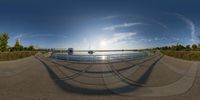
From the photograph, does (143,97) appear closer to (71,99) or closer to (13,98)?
(71,99)

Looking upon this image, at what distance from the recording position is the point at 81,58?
760 inches

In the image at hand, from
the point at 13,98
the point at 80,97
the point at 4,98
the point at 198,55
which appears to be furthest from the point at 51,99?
the point at 198,55

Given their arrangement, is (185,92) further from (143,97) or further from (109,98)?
(109,98)

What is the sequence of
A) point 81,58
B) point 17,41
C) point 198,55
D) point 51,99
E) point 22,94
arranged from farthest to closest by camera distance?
point 17,41 < point 198,55 < point 81,58 < point 22,94 < point 51,99

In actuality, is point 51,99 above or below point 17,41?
below

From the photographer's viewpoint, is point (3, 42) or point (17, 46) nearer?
point (3, 42)

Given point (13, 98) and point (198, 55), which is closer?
point (13, 98)

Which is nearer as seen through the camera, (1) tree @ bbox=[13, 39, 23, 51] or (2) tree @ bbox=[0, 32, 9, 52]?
(2) tree @ bbox=[0, 32, 9, 52]

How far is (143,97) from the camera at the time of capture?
5.32 metres

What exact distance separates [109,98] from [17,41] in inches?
2523

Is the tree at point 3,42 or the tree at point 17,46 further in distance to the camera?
the tree at point 17,46

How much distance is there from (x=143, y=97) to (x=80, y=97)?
7.72 feet

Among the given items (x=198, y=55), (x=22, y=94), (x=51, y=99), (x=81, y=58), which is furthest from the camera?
(x=198, y=55)

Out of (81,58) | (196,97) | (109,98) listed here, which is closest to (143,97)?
(109,98)
